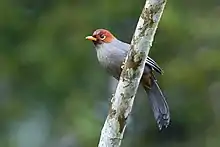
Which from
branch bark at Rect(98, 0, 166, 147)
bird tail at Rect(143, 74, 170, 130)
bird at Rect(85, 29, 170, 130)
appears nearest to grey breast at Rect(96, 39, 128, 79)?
bird at Rect(85, 29, 170, 130)

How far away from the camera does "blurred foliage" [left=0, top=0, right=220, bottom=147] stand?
6.89 metres

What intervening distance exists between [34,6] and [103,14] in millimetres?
702

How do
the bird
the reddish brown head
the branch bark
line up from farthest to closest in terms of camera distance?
the reddish brown head < the bird < the branch bark

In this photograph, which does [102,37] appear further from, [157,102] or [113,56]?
[157,102]

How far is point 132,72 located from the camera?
368 centimetres

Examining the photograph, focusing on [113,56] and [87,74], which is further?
[87,74]

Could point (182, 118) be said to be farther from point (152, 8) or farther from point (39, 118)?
point (152, 8)

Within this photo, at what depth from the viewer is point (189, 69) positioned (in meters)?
6.89

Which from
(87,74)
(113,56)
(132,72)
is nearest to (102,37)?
(113,56)

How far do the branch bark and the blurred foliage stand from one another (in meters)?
3.03

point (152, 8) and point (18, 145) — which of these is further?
point (18, 145)

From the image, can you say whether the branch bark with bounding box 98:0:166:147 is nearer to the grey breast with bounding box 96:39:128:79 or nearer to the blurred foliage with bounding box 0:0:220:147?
the grey breast with bounding box 96:39:128:79

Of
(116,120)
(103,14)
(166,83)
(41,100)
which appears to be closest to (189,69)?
(166,83)

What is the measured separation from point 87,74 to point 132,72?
3453mm
